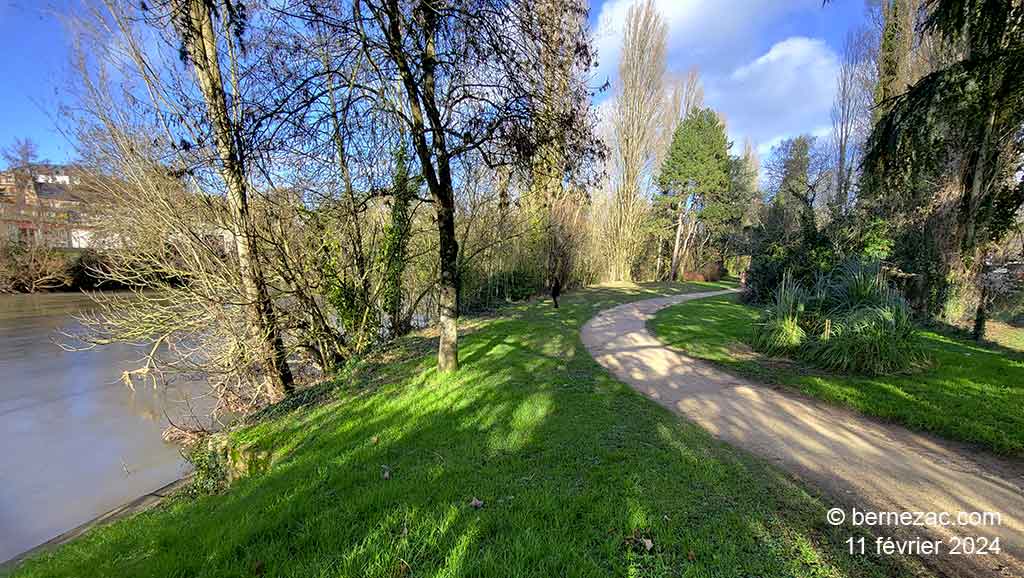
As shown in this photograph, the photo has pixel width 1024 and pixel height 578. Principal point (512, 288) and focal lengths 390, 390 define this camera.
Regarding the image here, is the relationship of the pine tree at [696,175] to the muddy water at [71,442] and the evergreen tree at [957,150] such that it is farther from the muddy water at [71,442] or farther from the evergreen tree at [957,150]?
the muddy water at [71,442]

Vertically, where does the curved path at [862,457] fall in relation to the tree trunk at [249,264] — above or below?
below

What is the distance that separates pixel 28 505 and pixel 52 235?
26.4 meters

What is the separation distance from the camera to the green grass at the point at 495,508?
2199mm

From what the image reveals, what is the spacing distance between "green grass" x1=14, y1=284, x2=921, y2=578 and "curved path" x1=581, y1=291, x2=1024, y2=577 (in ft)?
1.13

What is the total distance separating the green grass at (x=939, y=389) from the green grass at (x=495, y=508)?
7.61 ft

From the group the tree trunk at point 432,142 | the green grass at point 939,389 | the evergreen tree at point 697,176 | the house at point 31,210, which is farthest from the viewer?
the evergreen tree at point 697,176

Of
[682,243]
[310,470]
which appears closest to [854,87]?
[682,243]

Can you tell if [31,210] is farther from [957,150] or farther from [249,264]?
[957,150]

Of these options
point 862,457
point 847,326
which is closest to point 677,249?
point 847,326

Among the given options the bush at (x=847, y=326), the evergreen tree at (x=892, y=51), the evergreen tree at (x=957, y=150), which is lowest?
the bush at (x=847, y=326)

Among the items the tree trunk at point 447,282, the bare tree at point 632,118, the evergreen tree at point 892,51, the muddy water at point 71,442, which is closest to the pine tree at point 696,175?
the bare tree at point 632,118

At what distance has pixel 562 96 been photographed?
585 centimetres

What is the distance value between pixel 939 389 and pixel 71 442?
42.0 ft

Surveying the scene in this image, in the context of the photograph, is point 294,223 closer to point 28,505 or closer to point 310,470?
point 28,505
